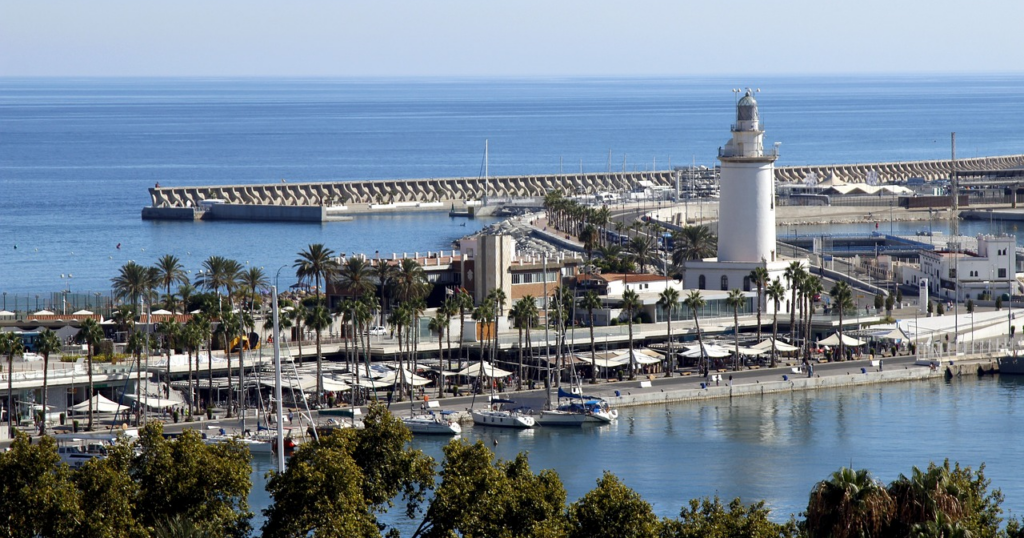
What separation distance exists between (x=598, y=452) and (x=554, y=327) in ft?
41.8

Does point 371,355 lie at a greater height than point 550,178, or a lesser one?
lesser

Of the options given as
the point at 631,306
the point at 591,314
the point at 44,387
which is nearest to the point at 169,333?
the point at 44,387

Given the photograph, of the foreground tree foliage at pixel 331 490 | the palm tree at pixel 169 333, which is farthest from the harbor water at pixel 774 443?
the foreground tree foliage at pixel 331 490

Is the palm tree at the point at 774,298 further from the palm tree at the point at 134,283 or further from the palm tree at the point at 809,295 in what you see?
the palm tree at the point at 134,283

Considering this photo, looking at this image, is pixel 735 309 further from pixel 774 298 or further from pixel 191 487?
pixel 191 487

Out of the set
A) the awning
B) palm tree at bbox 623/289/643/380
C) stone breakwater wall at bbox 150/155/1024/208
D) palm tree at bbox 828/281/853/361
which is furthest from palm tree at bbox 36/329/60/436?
stone breakwater wall at bbox 150/155/1024/208

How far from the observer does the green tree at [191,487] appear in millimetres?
24578

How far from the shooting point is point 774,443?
45344 millimetres

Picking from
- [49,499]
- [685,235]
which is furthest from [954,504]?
[685,235]

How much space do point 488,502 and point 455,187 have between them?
114m

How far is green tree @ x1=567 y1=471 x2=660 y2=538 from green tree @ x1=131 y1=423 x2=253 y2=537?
15.9ft

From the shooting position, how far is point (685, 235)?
70.8 metres

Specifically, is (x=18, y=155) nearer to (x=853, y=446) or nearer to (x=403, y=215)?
(x=403, y=215)

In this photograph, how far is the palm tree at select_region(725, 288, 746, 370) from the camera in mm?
54906
